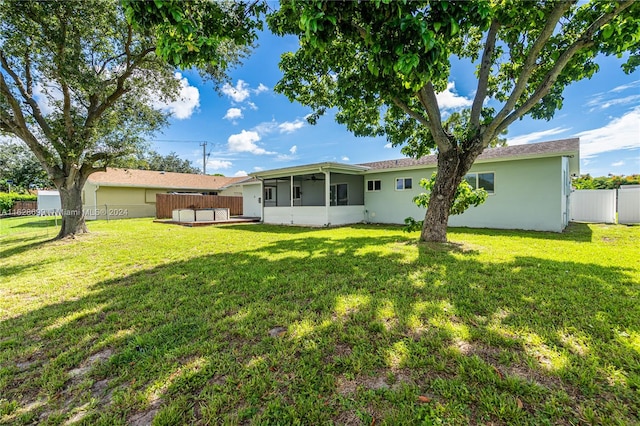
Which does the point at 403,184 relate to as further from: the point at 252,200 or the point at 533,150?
the point at 252,200

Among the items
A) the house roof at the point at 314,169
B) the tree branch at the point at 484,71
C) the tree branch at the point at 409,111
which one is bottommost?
the house roof at the point at 314,169

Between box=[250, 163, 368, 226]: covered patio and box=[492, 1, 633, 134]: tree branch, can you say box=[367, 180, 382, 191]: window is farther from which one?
box=[492, 1, 633, 134]: tree branch

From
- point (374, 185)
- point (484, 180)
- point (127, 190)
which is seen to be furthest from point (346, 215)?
point (127, 190)

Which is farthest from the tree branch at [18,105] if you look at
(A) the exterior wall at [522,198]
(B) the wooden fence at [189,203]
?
(A) the exterior wall at [522,198]

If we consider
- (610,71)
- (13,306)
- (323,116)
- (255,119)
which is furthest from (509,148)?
(255,119)

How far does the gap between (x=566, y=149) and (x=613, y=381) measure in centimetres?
947

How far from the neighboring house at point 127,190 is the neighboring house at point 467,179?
11021 millimetres

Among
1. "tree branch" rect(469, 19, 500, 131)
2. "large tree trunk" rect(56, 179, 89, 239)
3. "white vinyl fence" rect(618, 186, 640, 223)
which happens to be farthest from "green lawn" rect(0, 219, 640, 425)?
"white vinyl fence" rect(618, 186, 640, 223)

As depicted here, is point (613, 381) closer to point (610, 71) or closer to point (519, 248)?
point (519, 248)

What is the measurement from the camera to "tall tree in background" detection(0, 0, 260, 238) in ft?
21.4

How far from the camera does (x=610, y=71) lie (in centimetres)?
796

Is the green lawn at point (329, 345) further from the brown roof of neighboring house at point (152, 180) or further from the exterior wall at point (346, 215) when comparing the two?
the brown roof of neighboring house at point (152, 180)

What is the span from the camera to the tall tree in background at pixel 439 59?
2963 mm

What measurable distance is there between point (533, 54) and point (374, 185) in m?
8.91
